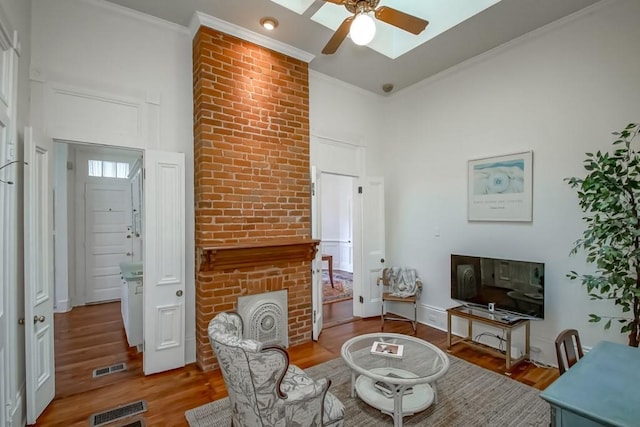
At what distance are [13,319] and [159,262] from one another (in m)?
1.06

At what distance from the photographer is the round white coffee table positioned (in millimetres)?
2252

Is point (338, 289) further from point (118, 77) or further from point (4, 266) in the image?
point (4, 266)

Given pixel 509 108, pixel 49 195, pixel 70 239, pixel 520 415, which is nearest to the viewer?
pixel 520 415

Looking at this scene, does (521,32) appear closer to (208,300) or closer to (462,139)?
(462,139)

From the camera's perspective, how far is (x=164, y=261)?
296cm

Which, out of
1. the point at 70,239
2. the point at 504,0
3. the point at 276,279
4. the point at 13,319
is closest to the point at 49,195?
the point at 13,319

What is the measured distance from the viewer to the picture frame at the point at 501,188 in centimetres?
328

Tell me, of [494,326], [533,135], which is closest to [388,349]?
[494,326]

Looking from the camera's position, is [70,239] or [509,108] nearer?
[509,108]

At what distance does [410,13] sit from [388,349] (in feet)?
11.6

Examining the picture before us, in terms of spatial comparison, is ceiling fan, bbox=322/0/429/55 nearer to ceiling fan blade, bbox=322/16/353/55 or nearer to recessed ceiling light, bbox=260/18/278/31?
ceiling fan blade, bbox=322/16/353/55

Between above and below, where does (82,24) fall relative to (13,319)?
above

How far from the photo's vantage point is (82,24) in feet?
8.93

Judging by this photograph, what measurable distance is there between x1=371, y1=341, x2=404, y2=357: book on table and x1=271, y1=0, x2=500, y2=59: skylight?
3.20 meters
